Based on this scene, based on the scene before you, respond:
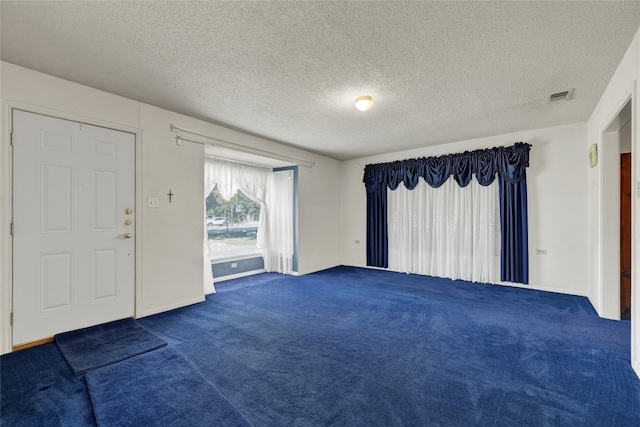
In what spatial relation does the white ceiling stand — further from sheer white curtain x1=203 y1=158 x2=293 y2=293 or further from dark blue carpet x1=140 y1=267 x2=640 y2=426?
dark blue carpet x1=140 y1=267 x2=640 y2=426

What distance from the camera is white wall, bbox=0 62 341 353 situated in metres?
2.51

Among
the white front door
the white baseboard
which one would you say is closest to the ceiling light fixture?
the white front door

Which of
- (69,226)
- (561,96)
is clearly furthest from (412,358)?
(69,226)

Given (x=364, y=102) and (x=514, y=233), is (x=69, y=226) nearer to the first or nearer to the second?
(x=364, y=102)

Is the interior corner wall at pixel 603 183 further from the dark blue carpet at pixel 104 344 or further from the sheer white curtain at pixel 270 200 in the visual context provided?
the sheer white curtain at pixel 270 200

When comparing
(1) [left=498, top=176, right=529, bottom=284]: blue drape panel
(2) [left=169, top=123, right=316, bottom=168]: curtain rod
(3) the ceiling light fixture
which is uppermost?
(3) the ceiling light fixture

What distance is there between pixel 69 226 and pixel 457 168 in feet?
17.7

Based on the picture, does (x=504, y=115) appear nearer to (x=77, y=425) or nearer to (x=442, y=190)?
(x=442, y=190)

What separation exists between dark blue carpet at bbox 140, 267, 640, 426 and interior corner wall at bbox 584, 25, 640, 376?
31 centimetres

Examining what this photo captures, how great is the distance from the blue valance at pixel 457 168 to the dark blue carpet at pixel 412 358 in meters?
1.91

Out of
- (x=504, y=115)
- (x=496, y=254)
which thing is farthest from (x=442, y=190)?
(x=504, y=115)

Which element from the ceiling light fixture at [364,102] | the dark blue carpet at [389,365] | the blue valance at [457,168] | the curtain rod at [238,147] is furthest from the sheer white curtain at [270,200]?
the ceiling light fixture at [364,102]

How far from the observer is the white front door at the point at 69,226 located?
2.60m

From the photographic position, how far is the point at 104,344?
2.63 m
